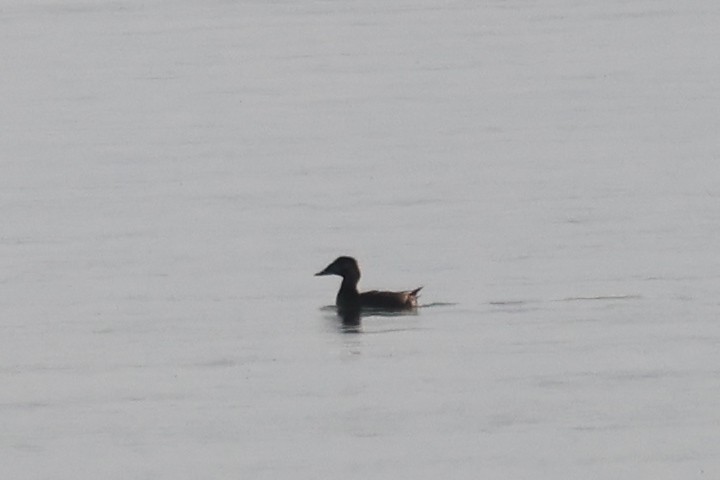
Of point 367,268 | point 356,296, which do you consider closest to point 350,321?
point 356,296

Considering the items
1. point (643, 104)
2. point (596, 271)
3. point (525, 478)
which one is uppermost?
point (643, 104)

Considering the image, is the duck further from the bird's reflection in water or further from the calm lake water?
the calm lake water

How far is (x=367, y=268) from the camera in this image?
58.4 feet

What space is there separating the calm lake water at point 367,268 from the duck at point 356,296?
18 centimetres

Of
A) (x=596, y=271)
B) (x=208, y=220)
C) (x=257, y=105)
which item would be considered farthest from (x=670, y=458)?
(x=257, y=105)

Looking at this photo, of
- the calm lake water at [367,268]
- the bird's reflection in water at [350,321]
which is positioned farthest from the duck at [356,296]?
the calm lake water at [367,268]

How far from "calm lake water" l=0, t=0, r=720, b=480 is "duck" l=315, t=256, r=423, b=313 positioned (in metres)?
0.18

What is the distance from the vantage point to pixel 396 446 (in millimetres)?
11641

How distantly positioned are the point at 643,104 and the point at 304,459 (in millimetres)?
17256

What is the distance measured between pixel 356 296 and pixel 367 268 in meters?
1.72

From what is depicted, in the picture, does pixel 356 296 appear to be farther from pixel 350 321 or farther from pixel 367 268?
pixel 367 268

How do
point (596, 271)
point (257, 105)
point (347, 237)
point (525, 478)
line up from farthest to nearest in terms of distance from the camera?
point (257, 105) < point (347, 237) < point (596, 271) < point (525, 478)

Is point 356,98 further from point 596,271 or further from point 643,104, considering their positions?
point 596,271

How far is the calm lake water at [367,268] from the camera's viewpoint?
11.8m
